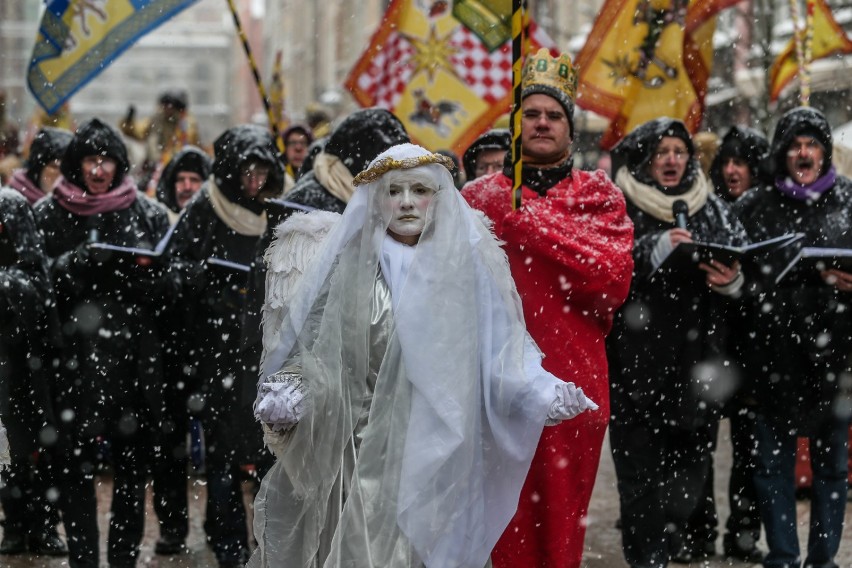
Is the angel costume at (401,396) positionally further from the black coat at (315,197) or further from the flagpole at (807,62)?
the flagpole at (807,62)

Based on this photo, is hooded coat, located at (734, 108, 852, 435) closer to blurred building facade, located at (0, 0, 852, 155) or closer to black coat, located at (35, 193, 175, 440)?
black coat, located at (35, 193, 175, 440)

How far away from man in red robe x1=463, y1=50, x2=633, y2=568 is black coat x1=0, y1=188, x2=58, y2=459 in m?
2.09

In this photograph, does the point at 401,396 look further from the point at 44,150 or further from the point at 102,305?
the point at 44,150

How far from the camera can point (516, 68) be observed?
579 cm

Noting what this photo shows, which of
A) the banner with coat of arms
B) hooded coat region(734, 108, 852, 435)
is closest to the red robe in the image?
hooded coat region(734, 108, 852, 435)

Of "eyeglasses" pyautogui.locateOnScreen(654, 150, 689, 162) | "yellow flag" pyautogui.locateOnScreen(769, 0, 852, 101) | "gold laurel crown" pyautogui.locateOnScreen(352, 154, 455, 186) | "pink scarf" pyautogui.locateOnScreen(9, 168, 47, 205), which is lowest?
"pink scarf" pyautogui.locateOnScreen(9, 168, 47, 205)

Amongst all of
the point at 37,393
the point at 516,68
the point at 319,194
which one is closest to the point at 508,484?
the point at 516,68

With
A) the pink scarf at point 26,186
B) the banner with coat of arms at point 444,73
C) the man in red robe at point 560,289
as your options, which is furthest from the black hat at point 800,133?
the pink scarf at point 26,186

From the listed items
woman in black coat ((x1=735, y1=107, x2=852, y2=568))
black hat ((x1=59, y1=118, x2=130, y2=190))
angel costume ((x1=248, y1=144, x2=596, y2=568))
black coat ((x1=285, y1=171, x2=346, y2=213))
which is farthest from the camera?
black hat ((x1=59, y1=118, x2=130, y2=190))

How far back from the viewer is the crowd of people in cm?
497

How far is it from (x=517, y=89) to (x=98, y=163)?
2661mm

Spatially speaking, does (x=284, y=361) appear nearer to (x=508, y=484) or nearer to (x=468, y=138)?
(x=508, y=484)

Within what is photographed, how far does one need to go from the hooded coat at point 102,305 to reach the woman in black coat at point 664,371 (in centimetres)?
233

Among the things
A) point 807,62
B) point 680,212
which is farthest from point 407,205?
point 807,62
